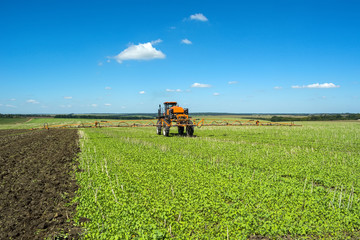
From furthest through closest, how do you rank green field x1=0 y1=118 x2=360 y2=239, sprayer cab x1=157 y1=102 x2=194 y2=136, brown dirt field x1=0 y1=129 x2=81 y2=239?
sprayer cab x1=157 y1=102 x2=194 y2=136 → brown dirt field x1=0 y1=129 x2=81 y2=239 → green field x1=0 y1=118 x2=360 y2=239

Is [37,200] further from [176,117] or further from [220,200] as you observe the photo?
[176,117]

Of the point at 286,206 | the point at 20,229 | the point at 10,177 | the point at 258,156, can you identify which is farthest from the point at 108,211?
the point at 258,156

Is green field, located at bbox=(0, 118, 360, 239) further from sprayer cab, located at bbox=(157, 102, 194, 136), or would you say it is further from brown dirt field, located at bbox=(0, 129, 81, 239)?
sprayer cab, located at bbox=(157, 102, 194, 136)

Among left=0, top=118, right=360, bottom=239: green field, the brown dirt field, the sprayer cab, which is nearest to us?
left=0, top=118, right=360, bottom=239: green field

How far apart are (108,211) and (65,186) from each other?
2.99m

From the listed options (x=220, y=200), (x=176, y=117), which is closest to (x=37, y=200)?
(x=220, y=200)

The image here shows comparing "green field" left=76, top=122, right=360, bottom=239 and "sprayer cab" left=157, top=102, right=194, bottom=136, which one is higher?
"sprayer cab" left=157, top=102, right=194, bottom=136

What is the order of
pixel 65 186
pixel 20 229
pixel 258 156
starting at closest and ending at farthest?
pixel 20 229 → pixel 65 186 → pixel 258 156

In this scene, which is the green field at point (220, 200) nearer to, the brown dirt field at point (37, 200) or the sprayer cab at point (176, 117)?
the brown dirt field at point (37, 200)

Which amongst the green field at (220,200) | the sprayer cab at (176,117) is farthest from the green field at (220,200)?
the sprayer cab at (176,117)

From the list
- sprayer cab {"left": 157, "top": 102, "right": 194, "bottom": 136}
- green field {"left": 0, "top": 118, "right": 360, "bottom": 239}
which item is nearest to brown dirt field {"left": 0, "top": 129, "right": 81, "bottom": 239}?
green field {"left": 0, "top": 118, "right": 360, "bottom": 239}

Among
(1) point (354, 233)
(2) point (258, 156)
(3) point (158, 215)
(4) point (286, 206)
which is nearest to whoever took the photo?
(1) point (354, 233)

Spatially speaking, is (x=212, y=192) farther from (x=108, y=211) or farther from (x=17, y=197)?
(x=17, y=197)

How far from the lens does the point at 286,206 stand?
6152 millimetres
